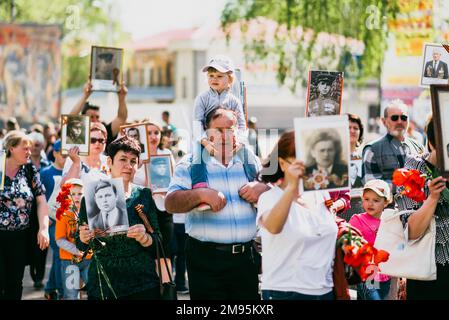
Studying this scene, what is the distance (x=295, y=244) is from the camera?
18.8ft

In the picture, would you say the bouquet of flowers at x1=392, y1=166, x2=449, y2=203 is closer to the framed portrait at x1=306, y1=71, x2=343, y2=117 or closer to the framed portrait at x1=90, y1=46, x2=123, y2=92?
the framed portrait at x1=306, y1=71, x2=343, y2=117

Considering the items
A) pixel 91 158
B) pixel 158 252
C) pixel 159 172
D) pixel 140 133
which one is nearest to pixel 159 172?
pixel 159 172

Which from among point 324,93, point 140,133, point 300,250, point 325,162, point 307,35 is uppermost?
point 307,35

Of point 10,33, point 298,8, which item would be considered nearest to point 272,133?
point 298,8

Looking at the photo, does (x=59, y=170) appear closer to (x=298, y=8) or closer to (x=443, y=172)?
(x=443, y=172)

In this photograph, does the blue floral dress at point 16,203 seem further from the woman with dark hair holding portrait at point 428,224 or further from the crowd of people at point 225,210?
the woman with dark hair holding portrait at point 428,224

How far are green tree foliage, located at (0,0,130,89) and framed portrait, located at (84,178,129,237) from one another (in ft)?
64.6

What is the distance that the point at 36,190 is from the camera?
9609 mm

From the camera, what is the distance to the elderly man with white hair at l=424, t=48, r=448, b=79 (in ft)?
28.2

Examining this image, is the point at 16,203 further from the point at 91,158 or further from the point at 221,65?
the point at 221,65

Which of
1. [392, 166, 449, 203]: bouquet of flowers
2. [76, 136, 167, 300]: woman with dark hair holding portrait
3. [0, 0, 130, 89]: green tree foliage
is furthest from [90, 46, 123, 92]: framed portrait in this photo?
[0, 0, 130, 89]: green tree foliage

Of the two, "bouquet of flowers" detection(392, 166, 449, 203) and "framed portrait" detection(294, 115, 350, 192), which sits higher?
"framed portrait" detection(294, 115, 350, 192)

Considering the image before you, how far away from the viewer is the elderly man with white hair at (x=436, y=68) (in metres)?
8.60

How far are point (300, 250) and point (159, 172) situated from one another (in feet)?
15.4
